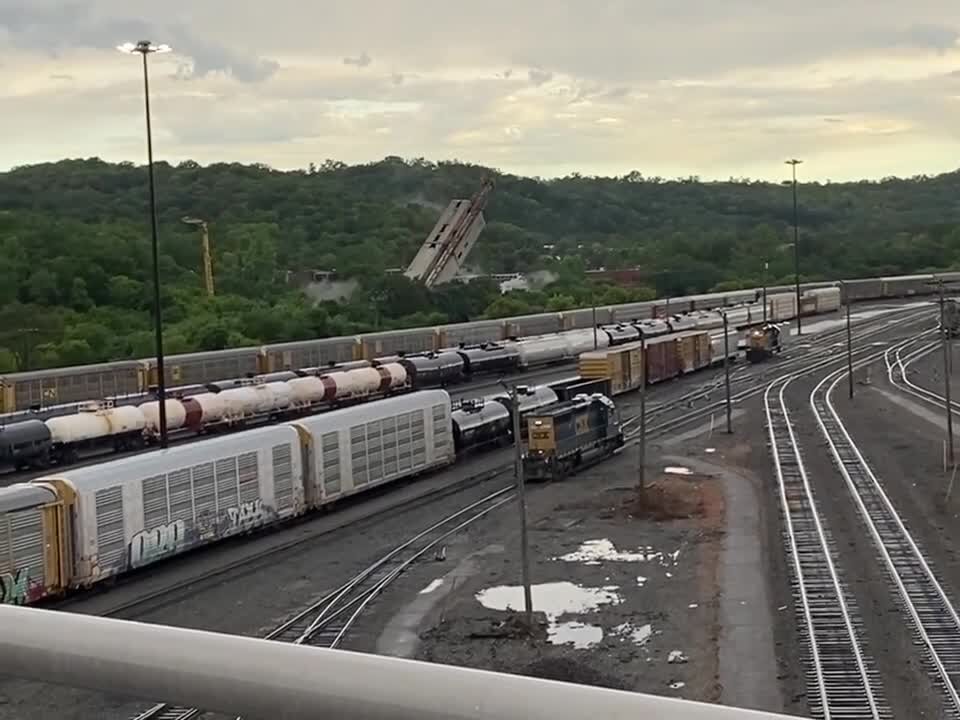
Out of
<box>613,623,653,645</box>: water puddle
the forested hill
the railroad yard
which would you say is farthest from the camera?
the forested hill

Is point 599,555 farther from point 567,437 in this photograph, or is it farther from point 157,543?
point 567,437

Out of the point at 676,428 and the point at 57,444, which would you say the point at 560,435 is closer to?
the point at 676,428

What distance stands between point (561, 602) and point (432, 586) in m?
3.40

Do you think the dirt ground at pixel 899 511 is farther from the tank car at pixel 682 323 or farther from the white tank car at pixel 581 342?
the tank car at pixel 682 323

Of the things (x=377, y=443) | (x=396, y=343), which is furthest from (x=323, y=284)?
(x=377, y=443)

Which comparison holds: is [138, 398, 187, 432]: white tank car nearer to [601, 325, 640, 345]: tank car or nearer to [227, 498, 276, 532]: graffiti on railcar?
[227, 498, 276, 532]: graffiti on railcar

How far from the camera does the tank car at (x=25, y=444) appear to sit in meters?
40.5

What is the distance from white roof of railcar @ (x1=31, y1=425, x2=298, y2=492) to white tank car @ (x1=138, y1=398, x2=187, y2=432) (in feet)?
41.3

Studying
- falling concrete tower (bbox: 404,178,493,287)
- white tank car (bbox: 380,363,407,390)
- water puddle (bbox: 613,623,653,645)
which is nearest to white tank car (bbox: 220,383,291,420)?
white tank car (bbox: 380,363,407,390)

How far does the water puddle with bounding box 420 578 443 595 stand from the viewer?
1073 inches

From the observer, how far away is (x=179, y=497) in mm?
29109

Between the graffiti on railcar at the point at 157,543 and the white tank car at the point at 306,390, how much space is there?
22183 millimetres

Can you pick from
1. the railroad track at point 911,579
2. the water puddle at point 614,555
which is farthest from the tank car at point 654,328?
the water puddle at point 614,555

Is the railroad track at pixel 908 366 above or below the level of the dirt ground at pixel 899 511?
above
